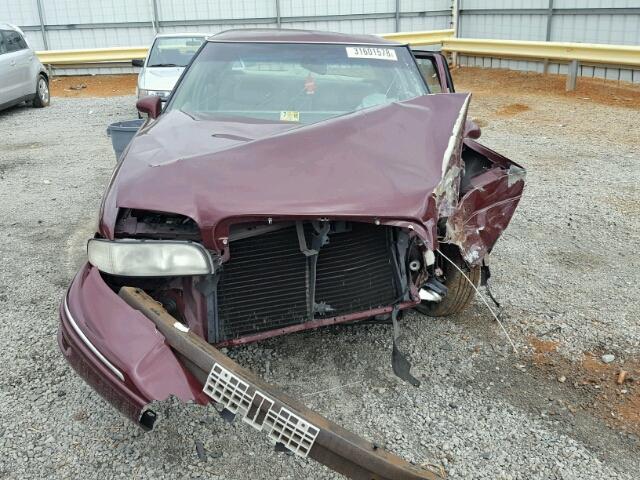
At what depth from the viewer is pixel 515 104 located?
1124 centimetres

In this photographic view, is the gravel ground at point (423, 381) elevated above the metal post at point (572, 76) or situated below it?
below

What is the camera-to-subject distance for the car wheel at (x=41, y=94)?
12.8 m

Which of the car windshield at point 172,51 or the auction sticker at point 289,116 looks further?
the car windshield at point 172,51

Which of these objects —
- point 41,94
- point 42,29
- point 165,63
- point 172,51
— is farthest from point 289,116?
point 42,29

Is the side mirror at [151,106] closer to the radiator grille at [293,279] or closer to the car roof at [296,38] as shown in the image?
the car roof at [296,38]

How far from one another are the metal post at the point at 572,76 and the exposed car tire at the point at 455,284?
9.52m

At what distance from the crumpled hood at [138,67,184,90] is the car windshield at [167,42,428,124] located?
18.0 feet

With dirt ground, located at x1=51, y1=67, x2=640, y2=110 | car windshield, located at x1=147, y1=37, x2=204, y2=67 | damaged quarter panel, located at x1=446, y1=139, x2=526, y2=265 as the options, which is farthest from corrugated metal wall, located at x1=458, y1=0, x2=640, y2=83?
damaged quarter panel, located at x1=446, y1=139, x2=526, y2=265

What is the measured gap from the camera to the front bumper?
226 centimetres

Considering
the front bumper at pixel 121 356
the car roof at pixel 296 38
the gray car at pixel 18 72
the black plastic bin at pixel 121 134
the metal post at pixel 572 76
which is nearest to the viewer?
the front bumper at pixel 121 356

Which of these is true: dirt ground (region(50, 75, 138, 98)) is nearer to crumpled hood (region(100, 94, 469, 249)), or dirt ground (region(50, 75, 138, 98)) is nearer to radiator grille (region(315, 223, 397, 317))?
crumpled hood (region(100, 94, 469, 249))

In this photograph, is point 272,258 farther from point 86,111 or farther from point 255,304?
point 86,111

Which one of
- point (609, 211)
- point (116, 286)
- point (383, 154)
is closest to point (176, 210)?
point (116, 286)

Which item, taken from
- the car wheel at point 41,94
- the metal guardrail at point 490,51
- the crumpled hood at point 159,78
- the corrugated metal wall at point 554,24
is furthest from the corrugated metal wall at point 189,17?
the crumpled hood at point 159,78
